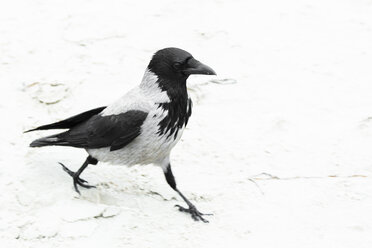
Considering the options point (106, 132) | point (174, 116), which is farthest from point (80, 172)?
point (174, 116)

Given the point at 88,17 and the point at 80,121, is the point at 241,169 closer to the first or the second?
the point at 80,121

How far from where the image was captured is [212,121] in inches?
221

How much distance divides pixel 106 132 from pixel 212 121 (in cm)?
155

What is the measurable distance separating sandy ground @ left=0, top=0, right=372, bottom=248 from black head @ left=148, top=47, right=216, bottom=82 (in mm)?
953

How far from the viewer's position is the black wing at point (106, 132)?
13.7 ft

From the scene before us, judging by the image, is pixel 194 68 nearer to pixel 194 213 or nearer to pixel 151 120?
pixel 151 120

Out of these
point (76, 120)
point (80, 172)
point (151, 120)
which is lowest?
point (80, 172)

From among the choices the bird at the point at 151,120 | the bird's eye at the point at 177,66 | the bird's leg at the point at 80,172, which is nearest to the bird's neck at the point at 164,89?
the bird at the point at 151,120

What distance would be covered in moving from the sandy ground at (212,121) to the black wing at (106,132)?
39 centimetres

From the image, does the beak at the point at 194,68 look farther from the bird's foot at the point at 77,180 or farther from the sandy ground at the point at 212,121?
the bird's foot at the point at 77,180

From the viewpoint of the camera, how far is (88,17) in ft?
23.6

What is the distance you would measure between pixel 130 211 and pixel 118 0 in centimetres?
404

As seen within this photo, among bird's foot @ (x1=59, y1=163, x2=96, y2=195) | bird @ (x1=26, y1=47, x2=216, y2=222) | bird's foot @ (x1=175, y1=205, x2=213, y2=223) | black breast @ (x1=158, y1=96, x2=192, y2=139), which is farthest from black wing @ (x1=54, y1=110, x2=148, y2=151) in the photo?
bird's foot @ (x1=175, y1=205, x2=213, y2=223)

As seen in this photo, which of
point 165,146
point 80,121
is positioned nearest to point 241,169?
point 165,146
